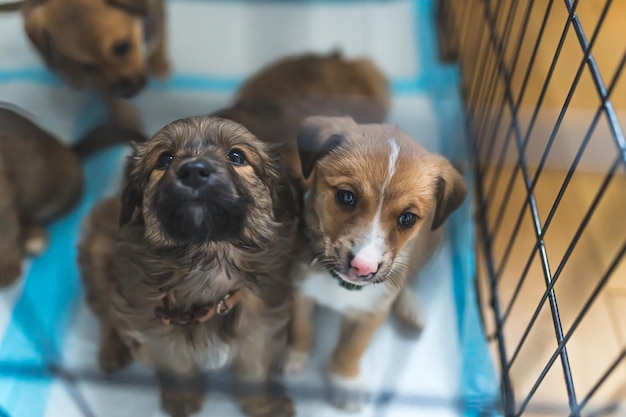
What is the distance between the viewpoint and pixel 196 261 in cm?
104

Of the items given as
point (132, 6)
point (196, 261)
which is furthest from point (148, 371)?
point (132, 6)

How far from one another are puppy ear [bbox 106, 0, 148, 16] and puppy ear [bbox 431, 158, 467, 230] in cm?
100

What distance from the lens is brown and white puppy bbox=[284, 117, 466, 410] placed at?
0.95 m

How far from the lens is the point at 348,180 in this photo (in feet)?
3.18

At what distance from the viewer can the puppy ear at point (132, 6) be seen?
5.31 ft

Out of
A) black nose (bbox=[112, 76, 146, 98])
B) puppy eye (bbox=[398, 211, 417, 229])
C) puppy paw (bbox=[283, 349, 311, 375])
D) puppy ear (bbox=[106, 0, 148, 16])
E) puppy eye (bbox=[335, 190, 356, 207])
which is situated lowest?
puppy paw (bbox=[283, 349, 311, 375])

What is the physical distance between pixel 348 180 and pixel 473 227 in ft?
2.35

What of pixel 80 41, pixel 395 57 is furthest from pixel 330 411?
pixel 395 57

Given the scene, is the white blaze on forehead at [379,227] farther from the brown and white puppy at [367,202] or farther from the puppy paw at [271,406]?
the puppy paw at [271,406]

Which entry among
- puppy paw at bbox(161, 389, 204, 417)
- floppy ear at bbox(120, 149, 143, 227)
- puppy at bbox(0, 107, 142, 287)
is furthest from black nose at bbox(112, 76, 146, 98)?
puppy paw at bbox(161, 389, 204, 417)

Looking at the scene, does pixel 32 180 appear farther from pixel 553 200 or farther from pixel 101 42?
pixel 553 200

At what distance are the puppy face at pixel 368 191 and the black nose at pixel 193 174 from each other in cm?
23

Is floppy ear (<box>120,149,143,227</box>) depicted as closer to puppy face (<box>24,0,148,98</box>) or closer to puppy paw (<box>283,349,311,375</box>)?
puppy paw (<box>283,349,311,375</box>)

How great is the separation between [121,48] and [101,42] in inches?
2.9
